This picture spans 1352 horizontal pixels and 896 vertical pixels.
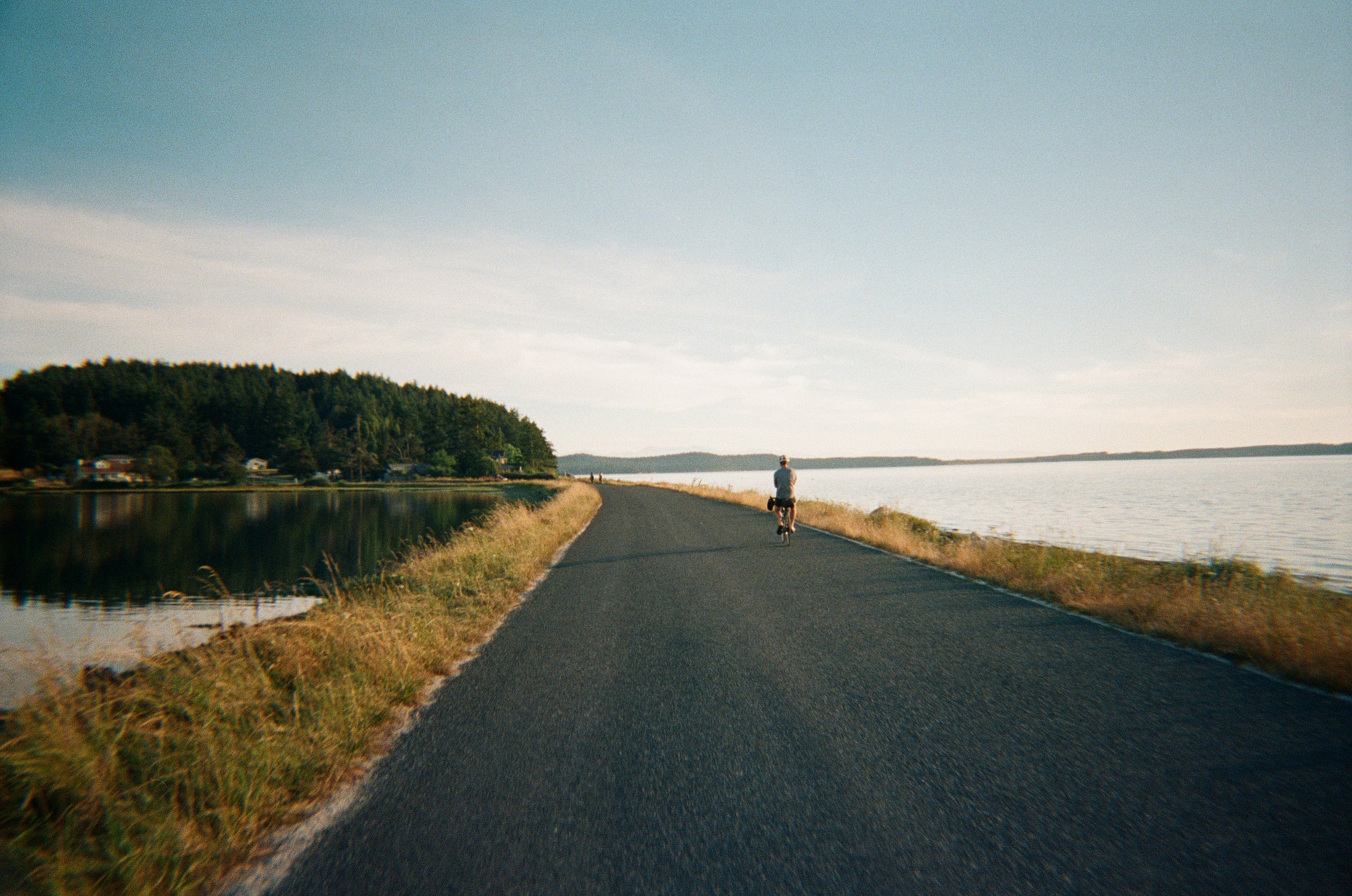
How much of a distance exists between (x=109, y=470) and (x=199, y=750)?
12332cm

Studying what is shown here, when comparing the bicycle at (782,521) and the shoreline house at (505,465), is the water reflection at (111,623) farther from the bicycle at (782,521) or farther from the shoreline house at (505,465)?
the shoreline house at (505,465)

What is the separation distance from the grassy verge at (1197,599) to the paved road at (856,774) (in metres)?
0.53

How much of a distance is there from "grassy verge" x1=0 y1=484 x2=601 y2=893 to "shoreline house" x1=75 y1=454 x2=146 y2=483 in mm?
110778

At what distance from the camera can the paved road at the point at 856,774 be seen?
276 cm

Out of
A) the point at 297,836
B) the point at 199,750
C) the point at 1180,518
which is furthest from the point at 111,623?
the point at 1180,518

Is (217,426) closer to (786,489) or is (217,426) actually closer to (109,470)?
(109,470)

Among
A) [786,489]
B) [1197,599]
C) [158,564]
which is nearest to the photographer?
[1197,599]

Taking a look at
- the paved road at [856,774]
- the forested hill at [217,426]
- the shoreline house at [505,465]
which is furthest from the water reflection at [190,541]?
the shoreline house at [505,465]

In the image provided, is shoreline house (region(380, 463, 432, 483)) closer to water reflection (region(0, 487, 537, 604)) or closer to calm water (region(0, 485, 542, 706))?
water reflection (region(0, 487, 537, 604))

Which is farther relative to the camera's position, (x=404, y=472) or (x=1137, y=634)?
(x=404, y=472)

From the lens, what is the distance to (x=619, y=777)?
12.1 ft

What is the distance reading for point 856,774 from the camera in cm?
368

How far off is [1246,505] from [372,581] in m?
48.7

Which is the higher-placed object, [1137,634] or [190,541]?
[1137,634]
